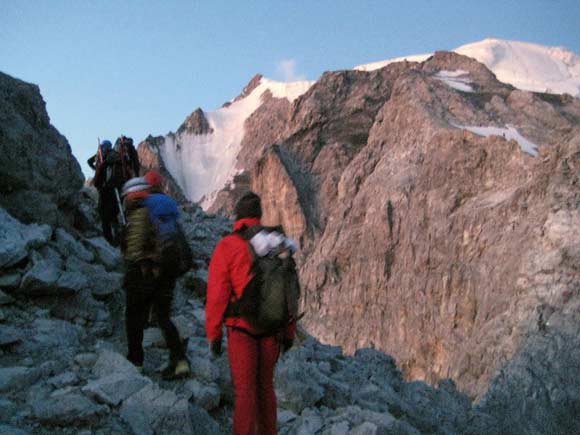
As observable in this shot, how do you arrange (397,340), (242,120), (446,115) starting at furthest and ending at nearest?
(242,120) → (446,115) → (397,340)

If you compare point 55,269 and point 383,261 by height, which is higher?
point 383,261

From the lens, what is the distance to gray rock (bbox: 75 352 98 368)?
21.4 feet

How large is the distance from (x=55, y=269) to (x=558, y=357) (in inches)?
811

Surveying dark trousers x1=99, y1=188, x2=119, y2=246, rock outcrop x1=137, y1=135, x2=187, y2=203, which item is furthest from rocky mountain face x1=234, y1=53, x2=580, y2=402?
dark trousers x1=99, y1=188, x2=119, y2=246

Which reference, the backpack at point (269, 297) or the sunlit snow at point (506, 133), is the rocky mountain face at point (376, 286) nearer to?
the backpack at point (269, 297)

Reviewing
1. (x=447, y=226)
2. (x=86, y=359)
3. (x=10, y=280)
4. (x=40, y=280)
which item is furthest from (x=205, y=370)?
(x=447, y=226)

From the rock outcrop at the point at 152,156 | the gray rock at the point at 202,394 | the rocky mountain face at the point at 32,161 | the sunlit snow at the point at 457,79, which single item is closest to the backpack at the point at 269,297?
the gray rock at the point at 202,394

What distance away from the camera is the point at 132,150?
34.5ft

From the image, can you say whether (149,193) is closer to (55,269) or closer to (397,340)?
(55,269)

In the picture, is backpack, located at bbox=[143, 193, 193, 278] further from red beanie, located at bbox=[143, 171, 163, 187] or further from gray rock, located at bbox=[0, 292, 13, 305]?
gray rock, located at bbox=[0, 292, 13, 305]

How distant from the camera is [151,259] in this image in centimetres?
634

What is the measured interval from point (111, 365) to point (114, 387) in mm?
484

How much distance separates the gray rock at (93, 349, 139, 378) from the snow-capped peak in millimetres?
86763

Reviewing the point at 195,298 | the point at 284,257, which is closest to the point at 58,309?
the point at 195,298
